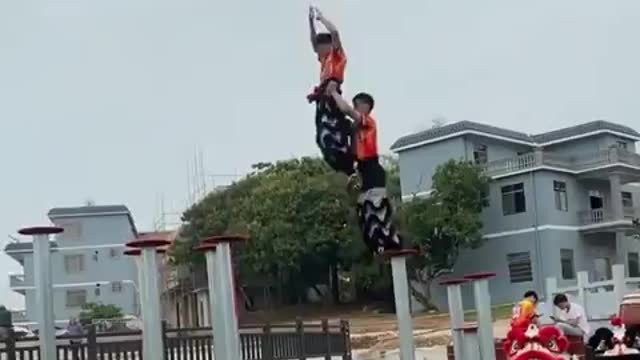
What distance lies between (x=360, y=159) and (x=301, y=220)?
758 inches

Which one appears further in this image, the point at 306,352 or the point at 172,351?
the point at 306,352

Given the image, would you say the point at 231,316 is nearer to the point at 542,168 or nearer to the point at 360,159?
the point at 360,159

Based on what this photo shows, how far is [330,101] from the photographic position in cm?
1452

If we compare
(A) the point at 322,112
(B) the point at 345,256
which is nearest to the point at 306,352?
(A) the point at 322,112

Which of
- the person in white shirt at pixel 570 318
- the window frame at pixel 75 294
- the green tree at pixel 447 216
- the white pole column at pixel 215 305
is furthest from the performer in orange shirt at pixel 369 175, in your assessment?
the window frame at pixel 75 294

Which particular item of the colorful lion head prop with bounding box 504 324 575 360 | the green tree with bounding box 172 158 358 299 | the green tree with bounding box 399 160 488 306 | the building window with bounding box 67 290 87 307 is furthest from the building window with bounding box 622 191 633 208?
the colorful lion head prop with bounding box 504 324 575 360

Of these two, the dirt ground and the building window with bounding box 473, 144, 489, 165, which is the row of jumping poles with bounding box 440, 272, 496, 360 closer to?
the dirt ground

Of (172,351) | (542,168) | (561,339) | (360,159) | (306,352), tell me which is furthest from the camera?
(542,168)

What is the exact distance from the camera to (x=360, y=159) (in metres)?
14.5

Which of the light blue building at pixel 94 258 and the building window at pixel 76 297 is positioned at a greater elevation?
the light blue building at pixel 94 258

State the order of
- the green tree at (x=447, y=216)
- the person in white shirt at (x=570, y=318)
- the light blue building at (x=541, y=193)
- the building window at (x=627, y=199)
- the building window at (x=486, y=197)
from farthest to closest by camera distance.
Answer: the building window at (x=627, y=199) → the building window at (x=486, y=197) → the light blue building at (x=541, y=193) → the green tree at (x=447, y=216) → the person in white shirt at (x=570, y=318)

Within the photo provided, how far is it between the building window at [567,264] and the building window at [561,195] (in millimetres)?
1337

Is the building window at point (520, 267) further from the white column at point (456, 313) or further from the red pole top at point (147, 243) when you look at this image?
the red pole top at point (147, 243)

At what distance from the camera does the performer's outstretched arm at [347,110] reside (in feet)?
47.1
